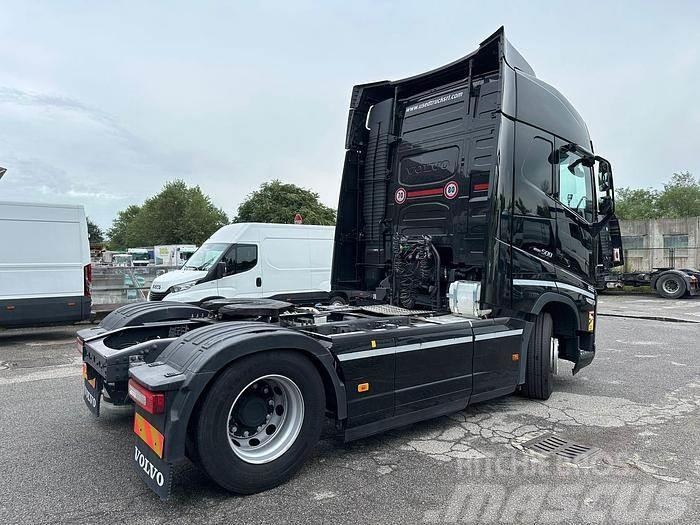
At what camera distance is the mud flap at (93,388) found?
4.09 m

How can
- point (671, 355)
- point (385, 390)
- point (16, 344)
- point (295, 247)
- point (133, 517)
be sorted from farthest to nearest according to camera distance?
point (295, 247), point (16, 344), point (671, 355), point (385, 390), point (133, 517)

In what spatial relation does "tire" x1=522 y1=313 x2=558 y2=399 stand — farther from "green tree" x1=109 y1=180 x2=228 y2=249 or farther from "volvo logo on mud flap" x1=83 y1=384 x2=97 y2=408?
"green tree" x1=109 y1=180 x2=228 y2=249

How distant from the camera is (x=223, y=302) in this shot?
16.9 feet

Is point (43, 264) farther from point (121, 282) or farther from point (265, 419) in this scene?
point (265, 419)

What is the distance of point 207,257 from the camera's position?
11.6 m

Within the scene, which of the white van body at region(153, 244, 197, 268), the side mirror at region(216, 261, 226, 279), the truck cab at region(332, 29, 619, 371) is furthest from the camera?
the white van body at region(153, 244, 197, 268)

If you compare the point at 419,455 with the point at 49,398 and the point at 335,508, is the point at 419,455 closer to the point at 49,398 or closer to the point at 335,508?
the point at 335,508

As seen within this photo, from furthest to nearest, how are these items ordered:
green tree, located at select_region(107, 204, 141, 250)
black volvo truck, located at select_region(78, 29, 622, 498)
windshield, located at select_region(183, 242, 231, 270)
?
green tree, located at select_region(107, 204, 141, 250) → windshield, located at select_region(183, 242, 231, 270) → black volvo truck, located at select_region(78, 29, 622, 498)

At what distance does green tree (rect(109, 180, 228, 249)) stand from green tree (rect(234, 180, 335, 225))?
943 centimetres

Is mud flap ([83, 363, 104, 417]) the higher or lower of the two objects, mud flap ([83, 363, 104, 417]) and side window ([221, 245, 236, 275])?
the lower

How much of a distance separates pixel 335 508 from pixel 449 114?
4.41 meters

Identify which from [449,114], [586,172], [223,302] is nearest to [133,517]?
[223,302]

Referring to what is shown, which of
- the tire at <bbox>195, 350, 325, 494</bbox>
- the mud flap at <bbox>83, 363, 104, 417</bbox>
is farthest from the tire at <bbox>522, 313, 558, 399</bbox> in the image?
the mud flap at <bbox>83, 363, 104, 417</bbox>

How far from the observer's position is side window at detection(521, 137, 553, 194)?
17.5ft
